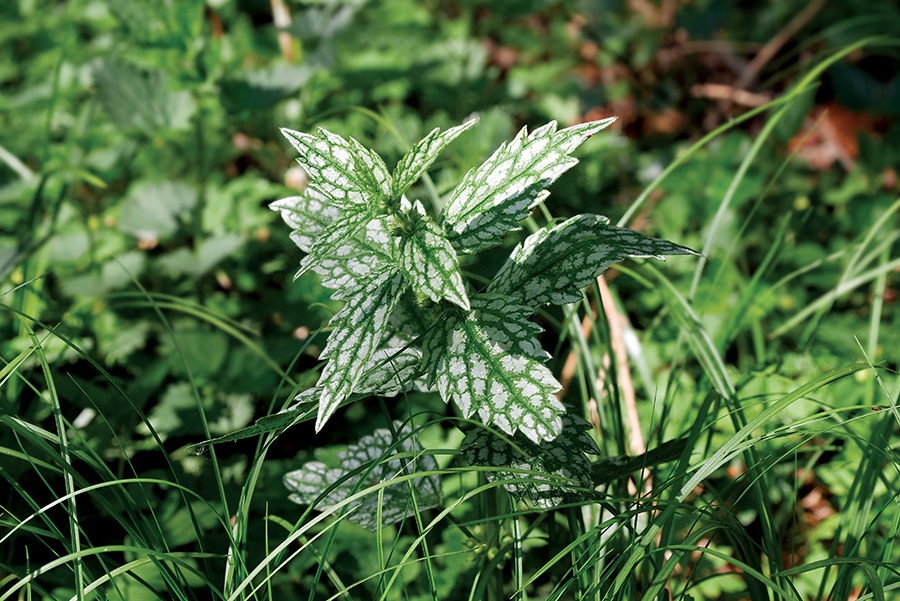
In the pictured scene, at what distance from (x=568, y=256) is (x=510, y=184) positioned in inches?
4.0

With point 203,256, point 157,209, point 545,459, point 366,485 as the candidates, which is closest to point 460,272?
point 545,459

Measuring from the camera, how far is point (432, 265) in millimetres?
653

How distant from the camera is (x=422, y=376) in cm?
79

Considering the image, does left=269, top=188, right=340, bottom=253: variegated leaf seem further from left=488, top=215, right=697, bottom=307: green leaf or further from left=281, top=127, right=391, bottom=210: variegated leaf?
left=488, top=215, right=697, bottom=307: green leaf

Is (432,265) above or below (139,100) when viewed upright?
below

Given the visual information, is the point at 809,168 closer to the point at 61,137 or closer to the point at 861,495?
the point at 861,495

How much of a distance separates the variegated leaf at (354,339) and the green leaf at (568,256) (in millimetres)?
139

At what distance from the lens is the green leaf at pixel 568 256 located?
2.18 ft

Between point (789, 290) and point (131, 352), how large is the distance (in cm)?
153

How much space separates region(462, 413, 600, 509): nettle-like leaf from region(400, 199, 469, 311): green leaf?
0.20 m

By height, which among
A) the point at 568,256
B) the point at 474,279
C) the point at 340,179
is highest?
the point at 340,179

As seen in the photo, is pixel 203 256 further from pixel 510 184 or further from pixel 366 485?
pixel 510 184

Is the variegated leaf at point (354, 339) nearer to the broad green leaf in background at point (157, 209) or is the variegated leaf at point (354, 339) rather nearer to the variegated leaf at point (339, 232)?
the variegated leaf at point (339, 232)

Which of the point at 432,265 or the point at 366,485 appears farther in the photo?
the point at 366,485
